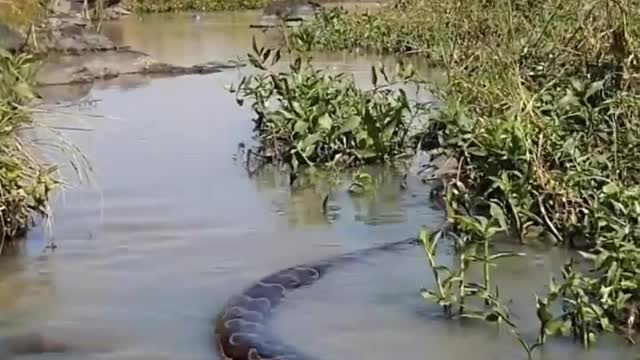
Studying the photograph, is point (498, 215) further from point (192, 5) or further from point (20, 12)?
point (192, 5)

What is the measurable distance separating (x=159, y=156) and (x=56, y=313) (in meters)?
4.83

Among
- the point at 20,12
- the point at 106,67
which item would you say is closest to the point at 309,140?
the point at 106,67

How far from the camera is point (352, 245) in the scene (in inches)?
296

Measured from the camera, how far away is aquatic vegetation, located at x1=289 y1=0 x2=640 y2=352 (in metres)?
5.55

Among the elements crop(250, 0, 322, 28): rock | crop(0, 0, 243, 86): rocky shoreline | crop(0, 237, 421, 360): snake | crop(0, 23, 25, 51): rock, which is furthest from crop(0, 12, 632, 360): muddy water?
crop(250, 0, 322, 28): rock

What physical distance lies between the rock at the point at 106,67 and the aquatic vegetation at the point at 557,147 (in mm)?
8928

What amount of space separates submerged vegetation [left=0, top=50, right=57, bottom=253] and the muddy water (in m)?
0.21

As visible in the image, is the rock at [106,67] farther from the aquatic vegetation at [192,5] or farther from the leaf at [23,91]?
the aquatic vegetation at [192,5]

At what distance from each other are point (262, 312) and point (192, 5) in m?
32.0

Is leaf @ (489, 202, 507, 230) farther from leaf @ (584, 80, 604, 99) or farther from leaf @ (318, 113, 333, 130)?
leaf @ (318, 113, 333, 130)

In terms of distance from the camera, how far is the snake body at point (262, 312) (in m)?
5.33

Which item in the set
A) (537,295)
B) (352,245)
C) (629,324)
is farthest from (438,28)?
(629,324)

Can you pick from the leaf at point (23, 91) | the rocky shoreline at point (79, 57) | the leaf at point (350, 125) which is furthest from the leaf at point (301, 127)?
the rocky shoreline at point (79, 57)

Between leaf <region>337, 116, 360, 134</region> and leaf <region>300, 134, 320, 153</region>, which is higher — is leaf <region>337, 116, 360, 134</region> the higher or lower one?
the higher one
